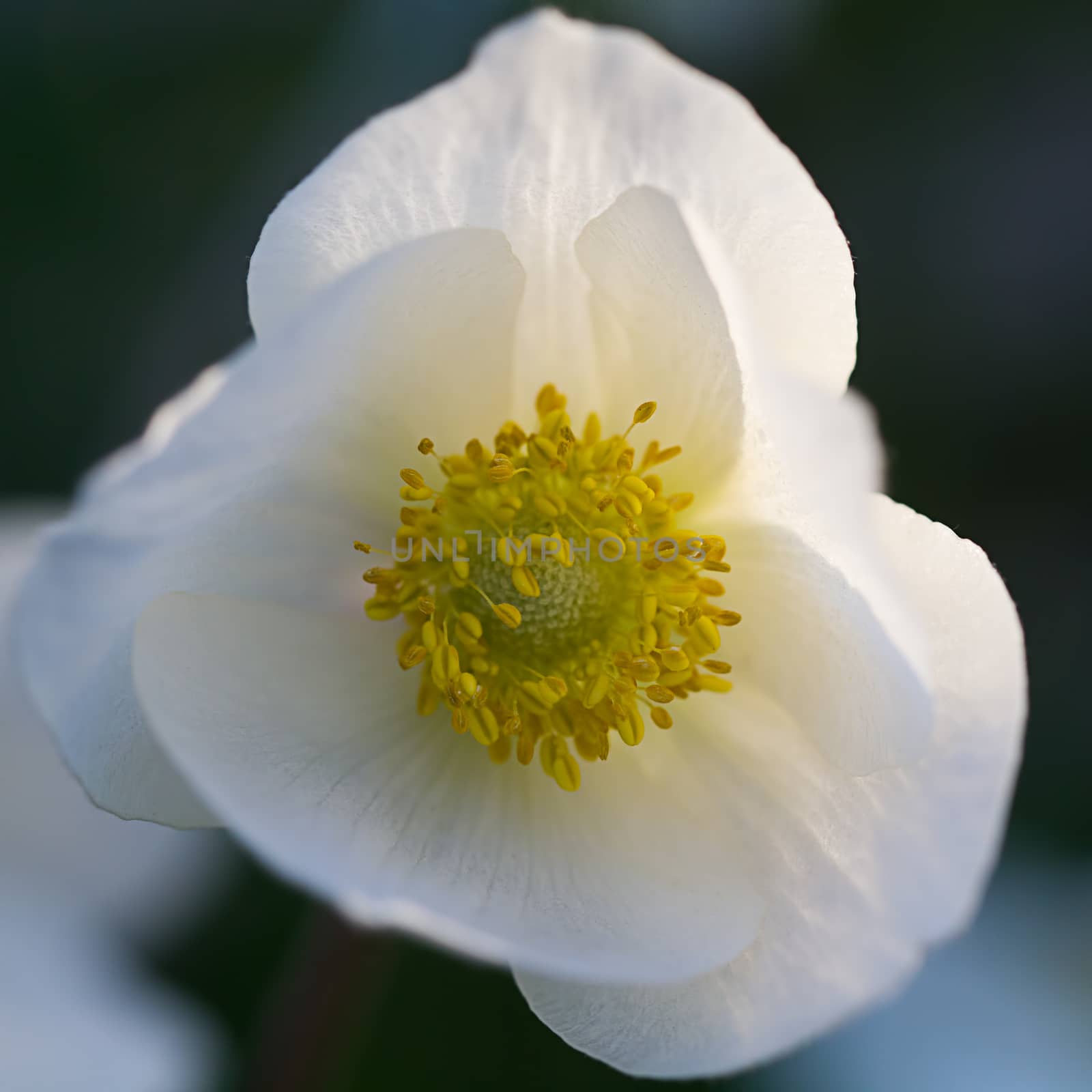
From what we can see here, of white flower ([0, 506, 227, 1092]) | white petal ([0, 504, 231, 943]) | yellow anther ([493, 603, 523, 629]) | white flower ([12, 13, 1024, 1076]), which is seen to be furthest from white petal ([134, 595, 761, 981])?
white petal ([0, 504, 231, 943])

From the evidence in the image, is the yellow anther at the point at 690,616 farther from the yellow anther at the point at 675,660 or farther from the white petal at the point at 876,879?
the white petal at the point at 876,879

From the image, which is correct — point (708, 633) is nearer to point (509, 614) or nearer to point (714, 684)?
point (714, 684)

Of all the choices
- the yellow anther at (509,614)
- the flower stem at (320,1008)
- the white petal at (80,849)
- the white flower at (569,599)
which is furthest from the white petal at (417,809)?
the white petal at (80,849)

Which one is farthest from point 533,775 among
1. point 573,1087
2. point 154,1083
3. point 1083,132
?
point 1083,132

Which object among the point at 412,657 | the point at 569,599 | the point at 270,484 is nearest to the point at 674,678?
the point at 569,599

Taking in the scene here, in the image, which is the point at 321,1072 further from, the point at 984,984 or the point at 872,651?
the point at 984,984

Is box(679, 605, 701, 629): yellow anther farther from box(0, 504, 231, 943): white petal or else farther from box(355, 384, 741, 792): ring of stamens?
box(0, 504, 231, 943): white petal
